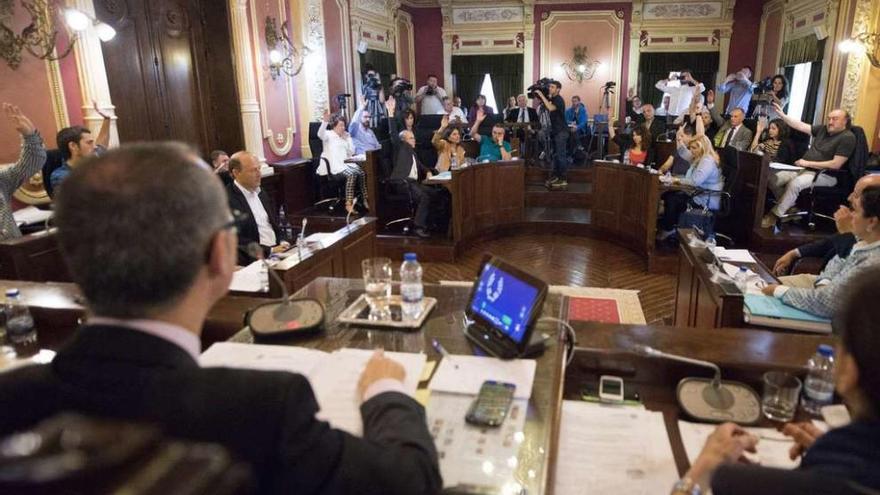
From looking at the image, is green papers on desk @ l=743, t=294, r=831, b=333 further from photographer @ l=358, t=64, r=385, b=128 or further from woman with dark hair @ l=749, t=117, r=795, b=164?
photographer @ l=358, t=64, r=385, b=128

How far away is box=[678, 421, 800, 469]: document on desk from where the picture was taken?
1244 mm

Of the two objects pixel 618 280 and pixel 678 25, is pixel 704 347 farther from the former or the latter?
pixel 678 25

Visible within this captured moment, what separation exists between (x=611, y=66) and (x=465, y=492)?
39.9 ft

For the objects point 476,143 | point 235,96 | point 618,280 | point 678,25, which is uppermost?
point 678,25

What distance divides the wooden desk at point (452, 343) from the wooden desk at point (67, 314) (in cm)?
25

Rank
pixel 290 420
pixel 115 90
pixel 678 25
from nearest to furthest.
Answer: pixel 290 420 < pixel 115 90 < pixel 678 25

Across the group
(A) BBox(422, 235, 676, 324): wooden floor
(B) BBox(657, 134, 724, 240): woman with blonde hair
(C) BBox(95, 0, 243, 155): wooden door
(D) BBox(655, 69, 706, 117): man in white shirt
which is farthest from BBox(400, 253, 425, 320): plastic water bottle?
(D) BBox(655, 69, 706, 117): man in white shirt

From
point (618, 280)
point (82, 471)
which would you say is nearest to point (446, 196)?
point (618, 280)

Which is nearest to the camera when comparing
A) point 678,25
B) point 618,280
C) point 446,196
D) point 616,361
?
point 616,361

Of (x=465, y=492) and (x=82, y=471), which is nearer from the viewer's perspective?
(x=82, y=471)

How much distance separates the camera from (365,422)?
0.98 m

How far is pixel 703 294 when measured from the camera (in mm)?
2752

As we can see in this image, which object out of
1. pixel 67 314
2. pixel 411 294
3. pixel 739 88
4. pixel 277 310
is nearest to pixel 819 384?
pixel 411 294

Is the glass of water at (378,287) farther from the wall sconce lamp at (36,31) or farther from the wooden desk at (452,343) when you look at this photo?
the wall sconce lamp at (36,31)
